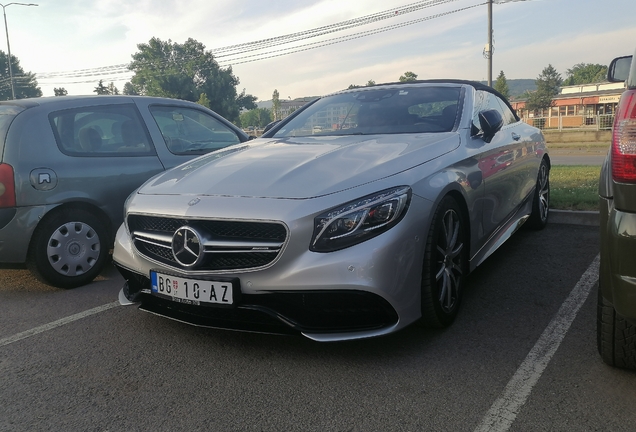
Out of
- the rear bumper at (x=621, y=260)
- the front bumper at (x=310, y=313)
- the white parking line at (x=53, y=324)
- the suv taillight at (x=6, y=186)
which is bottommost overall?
the white parking line at (x=53, y=324)

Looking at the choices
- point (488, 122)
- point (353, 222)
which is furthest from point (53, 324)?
point (488, 122)

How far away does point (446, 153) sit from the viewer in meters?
3.31

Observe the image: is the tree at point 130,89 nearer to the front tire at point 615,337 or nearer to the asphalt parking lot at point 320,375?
the asphalt parking lot at point 320,375

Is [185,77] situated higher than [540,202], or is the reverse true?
[185,77]

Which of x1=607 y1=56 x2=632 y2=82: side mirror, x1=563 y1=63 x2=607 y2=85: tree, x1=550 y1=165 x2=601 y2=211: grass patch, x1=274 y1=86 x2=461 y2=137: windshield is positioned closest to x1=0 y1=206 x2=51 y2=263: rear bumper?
x1=274 y1=86 x2=461 y2=137: windshield

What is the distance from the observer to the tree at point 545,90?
71.6 m

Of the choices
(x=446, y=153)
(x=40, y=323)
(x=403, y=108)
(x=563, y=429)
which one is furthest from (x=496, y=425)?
(x=40, y=323)

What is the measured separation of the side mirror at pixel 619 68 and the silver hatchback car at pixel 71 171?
3600mm

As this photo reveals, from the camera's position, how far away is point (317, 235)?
261 centimetres

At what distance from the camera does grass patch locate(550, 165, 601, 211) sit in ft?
20.3

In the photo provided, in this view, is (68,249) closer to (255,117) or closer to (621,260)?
(621,260)

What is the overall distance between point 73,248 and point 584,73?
496ft

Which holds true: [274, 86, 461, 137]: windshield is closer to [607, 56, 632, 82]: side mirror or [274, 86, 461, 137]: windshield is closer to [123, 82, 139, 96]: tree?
[607, 56, 632, 82]: side mirror

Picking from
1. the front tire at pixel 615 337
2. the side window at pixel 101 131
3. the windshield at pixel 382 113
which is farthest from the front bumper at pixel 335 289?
the side window at pixel 101 131
